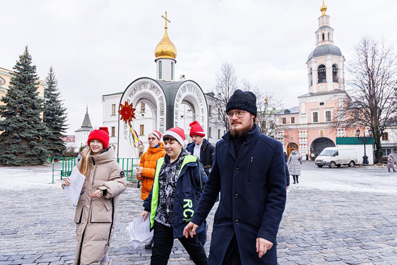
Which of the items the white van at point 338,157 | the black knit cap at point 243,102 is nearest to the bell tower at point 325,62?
the white van at point 338,157

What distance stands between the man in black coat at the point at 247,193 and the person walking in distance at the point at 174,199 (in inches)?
32.5

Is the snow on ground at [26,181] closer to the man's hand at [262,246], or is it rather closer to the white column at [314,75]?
the man's hand at [262,246]

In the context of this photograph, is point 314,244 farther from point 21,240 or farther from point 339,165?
point 339,165

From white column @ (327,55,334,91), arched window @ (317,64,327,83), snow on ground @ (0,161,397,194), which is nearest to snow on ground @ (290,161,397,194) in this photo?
snow on ground @ (0,161,397,194)

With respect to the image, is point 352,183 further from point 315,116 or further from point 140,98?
point 315,116

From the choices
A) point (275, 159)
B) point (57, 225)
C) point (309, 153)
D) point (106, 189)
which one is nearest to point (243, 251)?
point (275, 159)

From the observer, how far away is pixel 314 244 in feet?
15.4

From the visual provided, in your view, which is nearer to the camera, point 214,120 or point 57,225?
point 57,225

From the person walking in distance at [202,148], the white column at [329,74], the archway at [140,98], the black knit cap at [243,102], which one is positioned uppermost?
the white column at [329,74]

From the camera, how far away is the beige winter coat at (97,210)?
304cm

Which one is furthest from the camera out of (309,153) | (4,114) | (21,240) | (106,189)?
(309,153)

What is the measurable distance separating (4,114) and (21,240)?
28.4 metres

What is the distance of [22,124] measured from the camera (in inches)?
1090

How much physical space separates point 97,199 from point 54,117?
128ft
